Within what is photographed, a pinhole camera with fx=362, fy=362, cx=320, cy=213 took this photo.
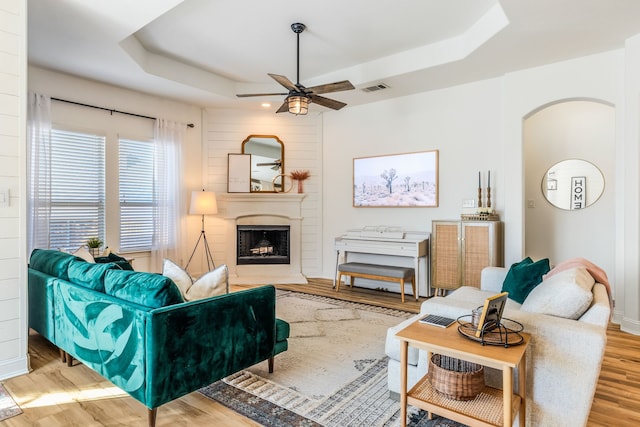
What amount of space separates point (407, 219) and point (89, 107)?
15.2ft

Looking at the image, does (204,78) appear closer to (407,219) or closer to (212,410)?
(407,219)

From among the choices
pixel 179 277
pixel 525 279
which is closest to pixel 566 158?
pixel 525 279

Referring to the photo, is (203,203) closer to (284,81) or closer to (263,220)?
(263,220)

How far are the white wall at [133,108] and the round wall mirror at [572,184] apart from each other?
17.8 ft

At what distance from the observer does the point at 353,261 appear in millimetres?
5676

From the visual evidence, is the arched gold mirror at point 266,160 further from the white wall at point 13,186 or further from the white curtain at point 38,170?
the white wall at point 13,186

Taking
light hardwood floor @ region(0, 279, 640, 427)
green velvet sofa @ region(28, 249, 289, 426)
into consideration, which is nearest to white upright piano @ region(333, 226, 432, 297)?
light hardwood floor @ region(0, 279, 640, 427)

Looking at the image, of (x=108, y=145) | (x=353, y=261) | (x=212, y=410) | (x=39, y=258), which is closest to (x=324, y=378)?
(x=212, y=410)

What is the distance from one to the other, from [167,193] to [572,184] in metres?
5.89

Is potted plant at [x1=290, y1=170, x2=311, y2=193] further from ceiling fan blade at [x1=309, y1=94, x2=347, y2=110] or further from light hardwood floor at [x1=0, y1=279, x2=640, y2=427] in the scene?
light hardwood floor at [x1=0, y1=279, x2=640, y2=427]

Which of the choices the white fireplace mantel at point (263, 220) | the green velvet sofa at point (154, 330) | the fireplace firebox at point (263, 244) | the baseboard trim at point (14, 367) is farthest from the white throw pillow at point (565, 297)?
the fireplace firebox at point (263, 244)

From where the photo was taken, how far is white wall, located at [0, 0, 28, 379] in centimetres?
255

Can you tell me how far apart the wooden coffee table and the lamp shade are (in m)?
4.26

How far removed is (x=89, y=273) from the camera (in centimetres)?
238
